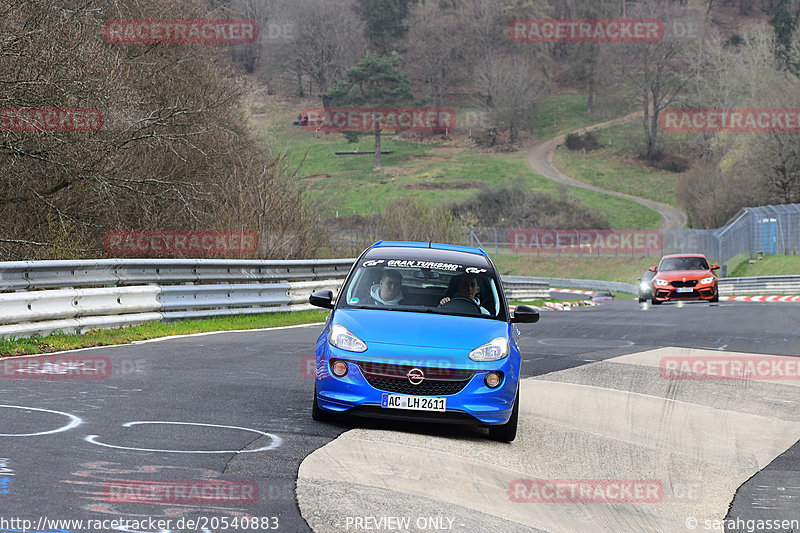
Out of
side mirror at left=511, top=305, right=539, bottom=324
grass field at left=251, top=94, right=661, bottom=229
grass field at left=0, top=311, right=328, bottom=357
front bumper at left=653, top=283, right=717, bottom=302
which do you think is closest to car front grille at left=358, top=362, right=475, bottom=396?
side mirror at left=511, top=305, right=539, bottom=324

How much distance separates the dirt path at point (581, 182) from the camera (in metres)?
97.1

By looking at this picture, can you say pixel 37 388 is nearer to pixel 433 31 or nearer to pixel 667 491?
pixel 667 491

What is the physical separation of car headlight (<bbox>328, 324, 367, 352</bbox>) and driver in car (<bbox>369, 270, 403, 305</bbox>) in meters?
0.89

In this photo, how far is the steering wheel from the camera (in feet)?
31.0

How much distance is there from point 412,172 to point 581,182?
18.4m

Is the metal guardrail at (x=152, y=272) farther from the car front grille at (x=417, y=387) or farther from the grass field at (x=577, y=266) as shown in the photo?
the grass field at (x=577, y=266)

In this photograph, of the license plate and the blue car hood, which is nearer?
the license plate

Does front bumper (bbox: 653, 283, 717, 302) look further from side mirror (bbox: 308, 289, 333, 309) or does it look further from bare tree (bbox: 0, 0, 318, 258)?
side mirror (bbox: 308, 289, 333, 309)

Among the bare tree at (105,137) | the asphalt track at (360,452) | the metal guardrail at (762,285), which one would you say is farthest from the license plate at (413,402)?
the metal guardrail at (762,285)

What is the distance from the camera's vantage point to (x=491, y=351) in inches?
337

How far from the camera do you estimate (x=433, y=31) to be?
140 m

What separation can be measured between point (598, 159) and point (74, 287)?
354 ft

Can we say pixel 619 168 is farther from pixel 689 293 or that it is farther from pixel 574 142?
pixel 689 293

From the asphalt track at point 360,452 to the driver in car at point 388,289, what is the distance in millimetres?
1240
